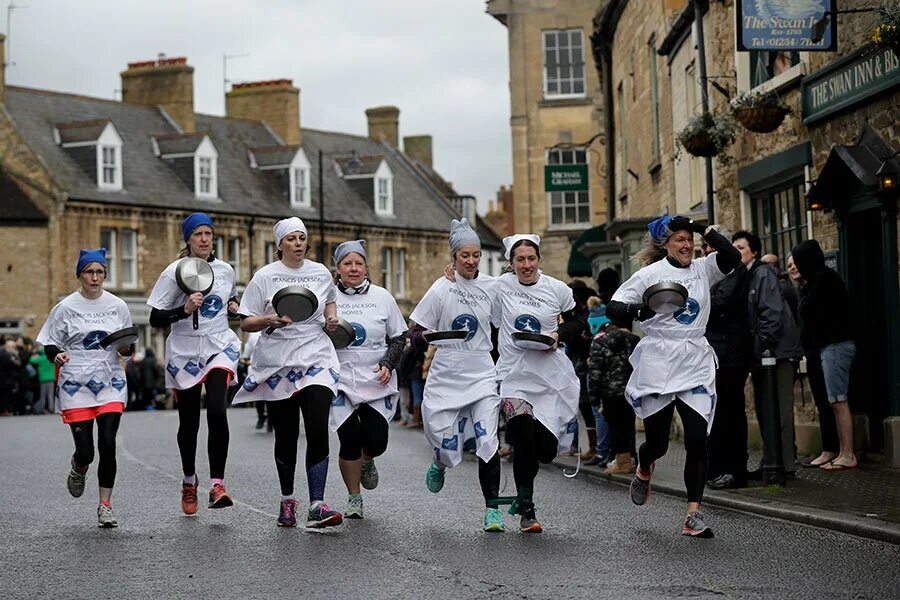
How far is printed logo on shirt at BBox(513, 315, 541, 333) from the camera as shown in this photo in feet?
35.6

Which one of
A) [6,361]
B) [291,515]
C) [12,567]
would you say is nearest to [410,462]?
[291,515]

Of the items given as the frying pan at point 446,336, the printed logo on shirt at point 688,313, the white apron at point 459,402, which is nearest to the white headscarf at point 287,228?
the frying pan at point 446,336

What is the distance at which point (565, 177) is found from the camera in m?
31.6

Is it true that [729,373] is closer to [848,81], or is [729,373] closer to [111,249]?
[848,81]

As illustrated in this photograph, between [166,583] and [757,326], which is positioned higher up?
[757,326]

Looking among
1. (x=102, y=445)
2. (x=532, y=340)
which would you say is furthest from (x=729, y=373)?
(x=102, y=445)

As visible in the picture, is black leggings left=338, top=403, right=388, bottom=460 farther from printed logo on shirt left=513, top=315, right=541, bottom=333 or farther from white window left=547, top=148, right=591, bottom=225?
white window left=547, top=148, right=591, bottom=225

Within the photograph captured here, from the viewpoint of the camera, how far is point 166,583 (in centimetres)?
851

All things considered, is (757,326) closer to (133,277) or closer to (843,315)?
(843,315)

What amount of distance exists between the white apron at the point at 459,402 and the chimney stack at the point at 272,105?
53999 millimetres

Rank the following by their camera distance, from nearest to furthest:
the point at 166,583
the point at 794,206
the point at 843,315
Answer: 1. the point at 166,583
2. the point at 843,315
3. the point at 794,206

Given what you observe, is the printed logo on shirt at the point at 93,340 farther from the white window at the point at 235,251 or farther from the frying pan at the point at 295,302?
the white window at the point at 235,251

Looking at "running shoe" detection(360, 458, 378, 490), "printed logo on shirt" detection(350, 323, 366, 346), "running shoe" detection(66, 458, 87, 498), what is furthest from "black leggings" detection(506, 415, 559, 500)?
"running shoe" detection(66, 458, 87, 498)

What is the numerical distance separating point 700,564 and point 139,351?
45152 millimetres
